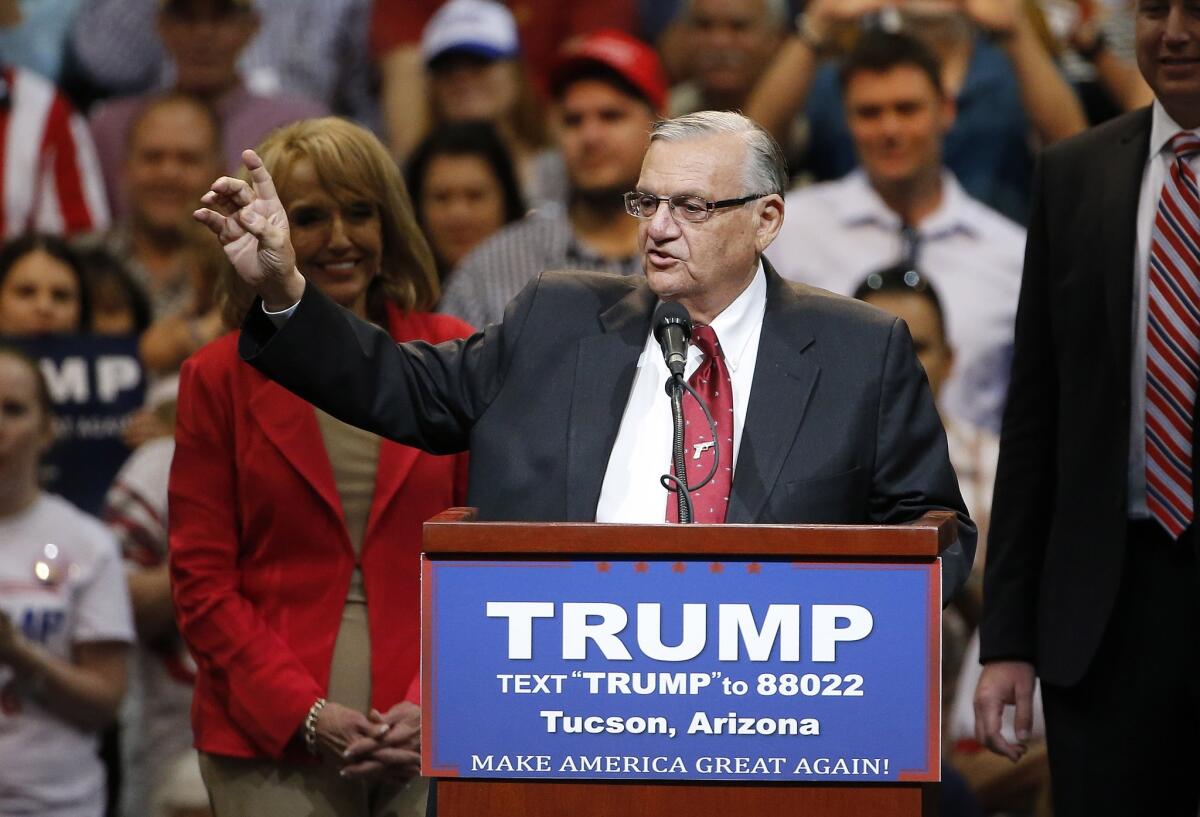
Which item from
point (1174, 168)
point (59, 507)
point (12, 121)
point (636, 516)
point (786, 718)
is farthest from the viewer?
point (12, 121)

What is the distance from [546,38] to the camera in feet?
21.9

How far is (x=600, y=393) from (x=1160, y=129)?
1088 millimetres

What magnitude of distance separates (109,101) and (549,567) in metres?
4.62

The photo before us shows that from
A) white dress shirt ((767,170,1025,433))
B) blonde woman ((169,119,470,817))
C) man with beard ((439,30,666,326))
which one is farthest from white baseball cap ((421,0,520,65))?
blonde woman ((169,119,470,817))

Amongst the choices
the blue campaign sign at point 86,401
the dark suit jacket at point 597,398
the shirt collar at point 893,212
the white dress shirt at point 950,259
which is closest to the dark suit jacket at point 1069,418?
the dark suit jacket at point 597,398

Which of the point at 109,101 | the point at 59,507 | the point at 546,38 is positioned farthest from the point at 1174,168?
the point at 109,101

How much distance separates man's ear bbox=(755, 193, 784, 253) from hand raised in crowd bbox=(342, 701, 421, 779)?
0.93 metres

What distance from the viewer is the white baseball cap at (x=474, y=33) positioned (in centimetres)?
603

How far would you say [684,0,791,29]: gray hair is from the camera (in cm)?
618

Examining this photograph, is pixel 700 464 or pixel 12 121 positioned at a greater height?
pixel 12 121

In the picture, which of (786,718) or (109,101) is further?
(109,101)

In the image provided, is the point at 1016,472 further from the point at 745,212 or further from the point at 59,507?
the point at 59,507

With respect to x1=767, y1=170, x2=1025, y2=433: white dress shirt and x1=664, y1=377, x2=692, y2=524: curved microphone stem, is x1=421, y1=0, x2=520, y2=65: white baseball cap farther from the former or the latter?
x1=664, y1=377, x2=692, y2=524: curved microphone stem

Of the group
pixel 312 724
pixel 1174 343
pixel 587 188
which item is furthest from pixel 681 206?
pixel 587 188
